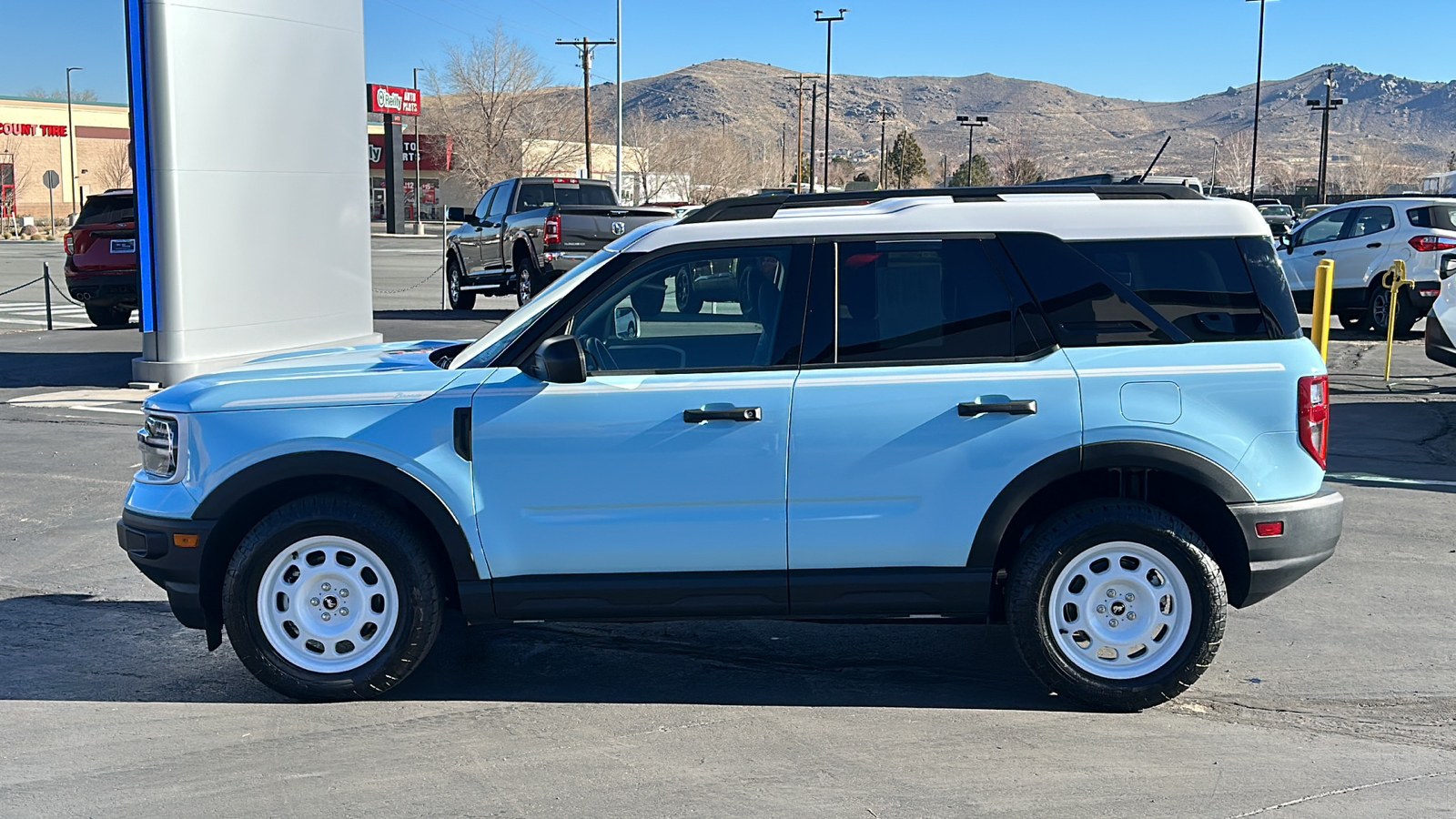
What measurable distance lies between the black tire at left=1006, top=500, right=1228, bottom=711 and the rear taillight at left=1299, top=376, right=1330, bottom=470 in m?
0.56

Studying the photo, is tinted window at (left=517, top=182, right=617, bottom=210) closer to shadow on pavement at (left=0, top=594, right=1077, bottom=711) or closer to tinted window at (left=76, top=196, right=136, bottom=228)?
tinted window at (left=76, top=196, right=136, bottom=228)

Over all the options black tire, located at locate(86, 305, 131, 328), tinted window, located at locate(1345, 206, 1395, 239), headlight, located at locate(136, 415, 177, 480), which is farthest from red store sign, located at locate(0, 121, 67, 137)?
headlight, located at locate(136, 415, 177, 480)

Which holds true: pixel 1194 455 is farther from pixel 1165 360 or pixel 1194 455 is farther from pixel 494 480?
pixel 494 480

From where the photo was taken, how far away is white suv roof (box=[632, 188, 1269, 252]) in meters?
4.96

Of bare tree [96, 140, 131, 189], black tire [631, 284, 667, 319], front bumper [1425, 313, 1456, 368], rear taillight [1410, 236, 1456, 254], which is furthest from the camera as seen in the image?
bare tree [96, 140, 131, 189]

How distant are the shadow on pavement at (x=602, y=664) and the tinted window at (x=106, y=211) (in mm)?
14395

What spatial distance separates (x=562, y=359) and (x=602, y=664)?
153 cm

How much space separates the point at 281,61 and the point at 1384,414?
1139cm

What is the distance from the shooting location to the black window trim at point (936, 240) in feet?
16.0

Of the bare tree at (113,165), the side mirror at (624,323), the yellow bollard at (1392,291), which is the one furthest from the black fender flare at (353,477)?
the bare tree at (113,165)

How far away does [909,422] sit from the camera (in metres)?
4.79

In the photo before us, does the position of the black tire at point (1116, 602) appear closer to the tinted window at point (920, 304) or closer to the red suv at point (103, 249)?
the tinted window at point (920, 304)

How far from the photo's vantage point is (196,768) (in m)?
4.39

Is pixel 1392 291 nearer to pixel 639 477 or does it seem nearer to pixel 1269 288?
pixel 1269 288
